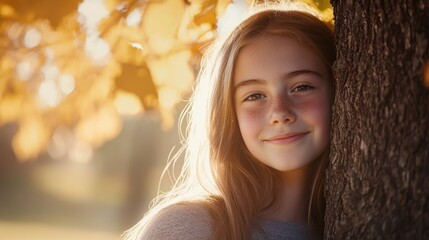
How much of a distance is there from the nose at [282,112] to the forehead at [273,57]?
12 cm

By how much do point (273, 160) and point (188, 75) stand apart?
0.64m

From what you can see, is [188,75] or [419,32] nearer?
[419,32]

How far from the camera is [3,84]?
2811 millimetres

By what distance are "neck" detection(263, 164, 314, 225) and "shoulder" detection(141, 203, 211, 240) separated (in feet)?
0.83

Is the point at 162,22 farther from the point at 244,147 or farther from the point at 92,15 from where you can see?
the point at 244,147

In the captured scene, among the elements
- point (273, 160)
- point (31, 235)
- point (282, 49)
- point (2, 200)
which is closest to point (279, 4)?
point (282, 49)

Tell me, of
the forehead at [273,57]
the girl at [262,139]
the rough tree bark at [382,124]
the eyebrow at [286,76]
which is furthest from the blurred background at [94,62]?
the rough tree bark at [382,124]

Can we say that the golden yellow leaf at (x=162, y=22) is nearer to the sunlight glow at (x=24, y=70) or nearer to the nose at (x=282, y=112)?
the sunlight glow at (x=24, y=70)

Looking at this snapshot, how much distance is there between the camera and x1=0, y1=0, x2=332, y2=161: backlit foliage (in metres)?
2.64

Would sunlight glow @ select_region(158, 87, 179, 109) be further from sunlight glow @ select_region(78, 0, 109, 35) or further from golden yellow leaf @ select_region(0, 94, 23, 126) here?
golden yellow leaf @ select_region(0, 94, 23, 126)

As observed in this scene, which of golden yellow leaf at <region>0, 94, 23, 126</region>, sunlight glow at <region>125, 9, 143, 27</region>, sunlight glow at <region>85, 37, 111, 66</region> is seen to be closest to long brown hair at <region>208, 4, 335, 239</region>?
sunlight glow at <region>125, 9, 143, 27</region>

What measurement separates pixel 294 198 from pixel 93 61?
3.16 feet

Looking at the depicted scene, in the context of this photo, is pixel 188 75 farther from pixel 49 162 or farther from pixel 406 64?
pixel 49 162

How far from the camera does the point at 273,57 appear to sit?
2.40 meters
